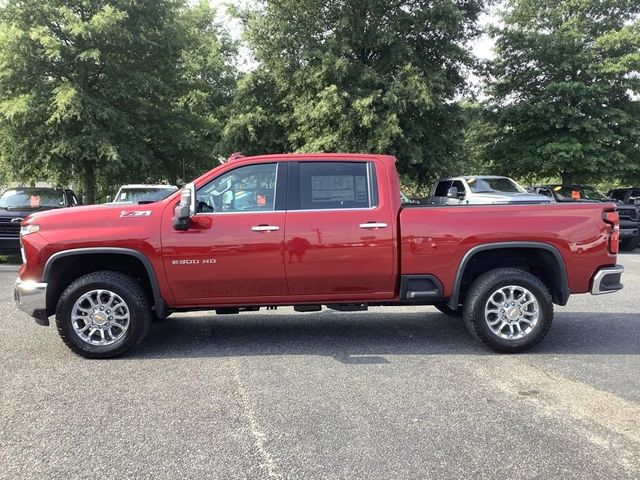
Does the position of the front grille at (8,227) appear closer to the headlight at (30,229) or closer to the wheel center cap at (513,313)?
the headlight at (30,229)

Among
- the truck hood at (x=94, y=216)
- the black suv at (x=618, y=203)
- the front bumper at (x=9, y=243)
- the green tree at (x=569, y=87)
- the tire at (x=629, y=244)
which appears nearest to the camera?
the truck hood at (x=94, y=216)

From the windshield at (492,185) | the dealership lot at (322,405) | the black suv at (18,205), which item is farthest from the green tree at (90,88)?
the dealership lot at (322,405)

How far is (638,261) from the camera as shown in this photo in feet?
42.8

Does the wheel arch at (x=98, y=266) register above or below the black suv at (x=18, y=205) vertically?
below

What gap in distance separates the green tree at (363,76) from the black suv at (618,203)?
15.0ft

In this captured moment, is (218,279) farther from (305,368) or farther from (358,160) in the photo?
(358,160)

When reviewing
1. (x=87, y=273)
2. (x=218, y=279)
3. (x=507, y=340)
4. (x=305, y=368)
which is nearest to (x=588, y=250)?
(x=507, y=340)

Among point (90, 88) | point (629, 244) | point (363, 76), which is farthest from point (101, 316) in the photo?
point (629, 244)

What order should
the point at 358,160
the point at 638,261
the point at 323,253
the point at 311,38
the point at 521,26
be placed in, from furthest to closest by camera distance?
the point at 521,26 → the point at 311,38 → the point at 638,261 → the point at 358,160 → the point at 323,253

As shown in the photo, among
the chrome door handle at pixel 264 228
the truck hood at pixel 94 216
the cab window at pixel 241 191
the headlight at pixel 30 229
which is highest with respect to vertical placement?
the cab window at pixel 241 191

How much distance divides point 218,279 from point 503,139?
21.1m

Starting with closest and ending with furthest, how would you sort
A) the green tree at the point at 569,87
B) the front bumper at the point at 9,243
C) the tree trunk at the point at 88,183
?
the front bumper at the point at 9,243
the tree trunk at the point at 88,183
the green tree at the point at 569,87

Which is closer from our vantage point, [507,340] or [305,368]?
[305,368]

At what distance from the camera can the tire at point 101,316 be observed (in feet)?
16.7
